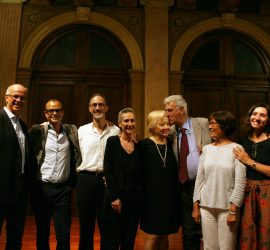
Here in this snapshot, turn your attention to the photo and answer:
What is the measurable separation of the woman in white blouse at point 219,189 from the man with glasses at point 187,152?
19 cm

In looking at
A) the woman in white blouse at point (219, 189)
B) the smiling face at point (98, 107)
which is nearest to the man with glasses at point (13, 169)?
the smiling face at point (98, 107)

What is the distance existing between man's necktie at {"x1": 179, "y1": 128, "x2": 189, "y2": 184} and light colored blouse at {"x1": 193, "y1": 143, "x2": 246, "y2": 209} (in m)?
0.24

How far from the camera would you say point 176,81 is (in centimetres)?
597

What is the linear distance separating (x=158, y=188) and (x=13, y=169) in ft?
3.82

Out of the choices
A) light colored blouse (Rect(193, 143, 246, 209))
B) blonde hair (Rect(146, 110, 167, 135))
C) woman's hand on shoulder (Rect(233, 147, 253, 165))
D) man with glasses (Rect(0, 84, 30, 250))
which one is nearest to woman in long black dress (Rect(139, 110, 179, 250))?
blonde hair (Rect(146, 110, 167, 135))

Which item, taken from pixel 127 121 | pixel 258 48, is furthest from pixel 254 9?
pixel 127 121

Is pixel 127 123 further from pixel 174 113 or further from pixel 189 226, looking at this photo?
pixel 189 226

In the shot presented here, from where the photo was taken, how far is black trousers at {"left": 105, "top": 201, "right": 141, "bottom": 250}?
2521 millimetres

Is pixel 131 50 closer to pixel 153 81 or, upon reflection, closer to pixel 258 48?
pixel 153 81

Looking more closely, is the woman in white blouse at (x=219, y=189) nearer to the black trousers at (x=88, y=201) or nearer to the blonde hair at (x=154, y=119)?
the blonde hair at (x=154, y=119)

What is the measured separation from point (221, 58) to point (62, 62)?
3077 millimetres

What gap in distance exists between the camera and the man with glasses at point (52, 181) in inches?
109

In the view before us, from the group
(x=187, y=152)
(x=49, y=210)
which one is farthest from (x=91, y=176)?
(x=187, y=152)

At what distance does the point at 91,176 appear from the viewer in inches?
110
